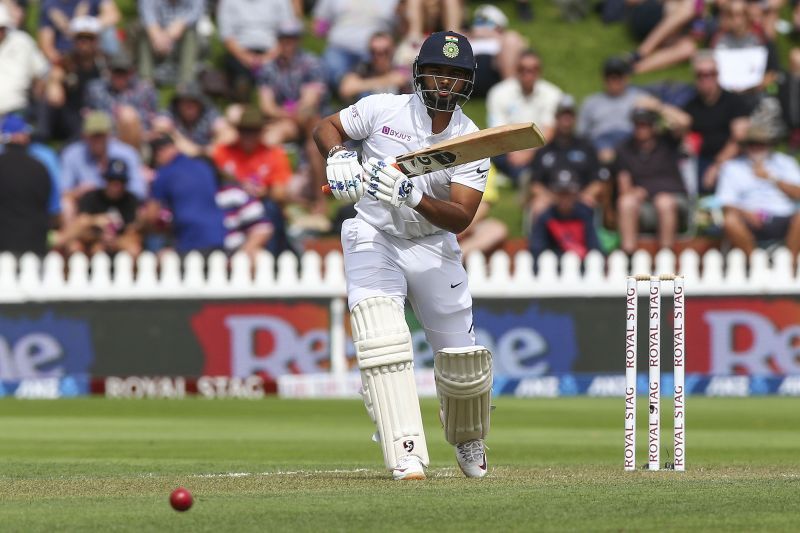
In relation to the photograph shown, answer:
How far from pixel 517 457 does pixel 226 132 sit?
25.3 feet

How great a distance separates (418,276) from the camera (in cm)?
699

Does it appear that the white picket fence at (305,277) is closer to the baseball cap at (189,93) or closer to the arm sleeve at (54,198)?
the arm sleeve at (54,198)

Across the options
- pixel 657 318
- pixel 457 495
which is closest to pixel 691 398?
pixel 657 318

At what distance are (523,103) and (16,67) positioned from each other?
4.85 m

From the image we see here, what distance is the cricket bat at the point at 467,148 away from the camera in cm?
666

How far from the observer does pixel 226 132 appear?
15828 millimetres

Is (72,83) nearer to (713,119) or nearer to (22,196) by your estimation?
(22,196)

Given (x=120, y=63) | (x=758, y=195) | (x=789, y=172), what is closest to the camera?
(x=758, y=195)

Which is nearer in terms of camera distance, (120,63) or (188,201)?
(188,201)

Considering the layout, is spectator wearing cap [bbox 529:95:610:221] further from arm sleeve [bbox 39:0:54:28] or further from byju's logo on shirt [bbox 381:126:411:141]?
byju's logo on shirt [bbox 381:126:411:141]

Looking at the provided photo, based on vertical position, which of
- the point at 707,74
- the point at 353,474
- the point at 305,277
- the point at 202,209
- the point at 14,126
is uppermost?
the point at 707,74

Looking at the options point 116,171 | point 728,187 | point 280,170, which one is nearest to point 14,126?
point 116,171

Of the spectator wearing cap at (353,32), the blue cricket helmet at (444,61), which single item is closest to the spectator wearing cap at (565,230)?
the spectator wearing cap at (353,32)

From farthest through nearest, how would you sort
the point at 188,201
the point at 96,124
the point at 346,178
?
1. the point at 96,124
2. the point at 188,201
3. the point at 346,178
